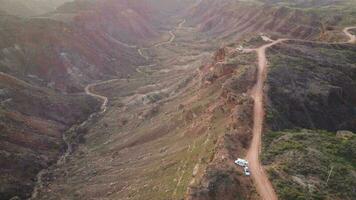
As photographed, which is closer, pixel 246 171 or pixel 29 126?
pixel 246 171

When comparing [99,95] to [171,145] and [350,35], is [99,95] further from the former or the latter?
[350,35]

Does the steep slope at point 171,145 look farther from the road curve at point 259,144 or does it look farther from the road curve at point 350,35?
the road curve at point 350,35

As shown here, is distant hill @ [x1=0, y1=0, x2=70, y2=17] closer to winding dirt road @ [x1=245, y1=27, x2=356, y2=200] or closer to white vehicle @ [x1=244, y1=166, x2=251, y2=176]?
winding dirt road @ [x1=245, y1=27, x2=356, y2=200]

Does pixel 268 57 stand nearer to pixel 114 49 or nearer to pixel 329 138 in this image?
pixel 329 138

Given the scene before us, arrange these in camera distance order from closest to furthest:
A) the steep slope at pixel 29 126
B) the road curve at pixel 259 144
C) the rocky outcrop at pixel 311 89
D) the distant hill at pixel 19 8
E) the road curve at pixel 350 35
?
the road curve at pixel 259 144 < the rocky outcrop at pixel 311 89 < the steep slope at pixel 29 126 < the road curve at pixel 350 35 < the distant hill at pixel 19 8

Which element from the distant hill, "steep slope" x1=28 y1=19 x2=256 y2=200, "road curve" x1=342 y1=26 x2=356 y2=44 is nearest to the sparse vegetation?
"steep slope" x1=28 y1=19 x2=256 y2=200

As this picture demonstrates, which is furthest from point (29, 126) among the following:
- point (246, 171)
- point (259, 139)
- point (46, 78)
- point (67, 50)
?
point (246, 171)

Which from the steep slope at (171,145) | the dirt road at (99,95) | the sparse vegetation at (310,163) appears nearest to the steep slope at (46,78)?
the dirt road at (99,95)

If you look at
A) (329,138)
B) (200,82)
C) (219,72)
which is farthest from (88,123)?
(329,138)

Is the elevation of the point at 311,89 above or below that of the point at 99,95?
above

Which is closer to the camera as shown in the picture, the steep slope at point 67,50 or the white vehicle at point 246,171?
the white vehicle at point 246,171

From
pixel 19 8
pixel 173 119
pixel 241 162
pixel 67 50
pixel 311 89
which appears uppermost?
pixel 19 8

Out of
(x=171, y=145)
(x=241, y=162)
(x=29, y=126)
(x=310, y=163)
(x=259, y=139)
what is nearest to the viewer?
(x=241, y=162)
